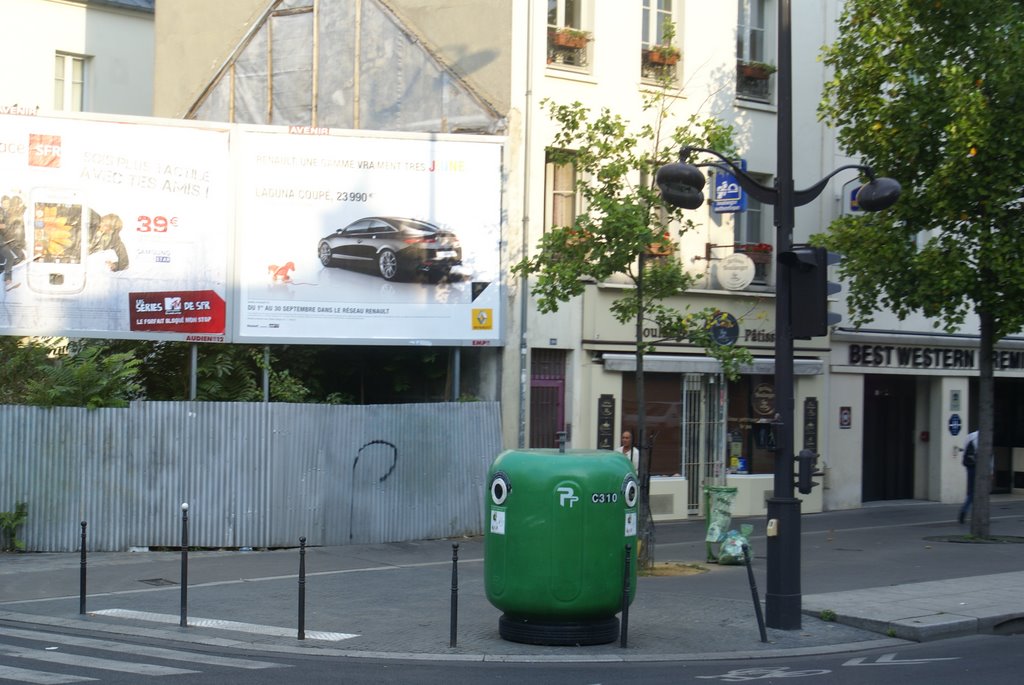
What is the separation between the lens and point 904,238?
21438 millimetres

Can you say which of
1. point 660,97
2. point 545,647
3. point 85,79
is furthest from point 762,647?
point 85,79

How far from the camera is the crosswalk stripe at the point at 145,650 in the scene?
35.6ft

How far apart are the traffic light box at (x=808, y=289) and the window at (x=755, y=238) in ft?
39.0

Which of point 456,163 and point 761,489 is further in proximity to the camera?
point 761,489

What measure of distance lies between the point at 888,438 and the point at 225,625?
19.5 meters

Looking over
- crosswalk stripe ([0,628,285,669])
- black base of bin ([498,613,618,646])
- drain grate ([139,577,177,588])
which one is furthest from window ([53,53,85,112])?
black base of bin ([498,613,618,646])

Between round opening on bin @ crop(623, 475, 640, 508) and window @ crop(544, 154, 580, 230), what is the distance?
10987 mm

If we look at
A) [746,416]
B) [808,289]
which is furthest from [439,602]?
[746,416]

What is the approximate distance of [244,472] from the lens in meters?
19.4

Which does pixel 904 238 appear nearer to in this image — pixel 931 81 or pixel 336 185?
pixel 931 81

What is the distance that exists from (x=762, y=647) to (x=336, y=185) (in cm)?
1139

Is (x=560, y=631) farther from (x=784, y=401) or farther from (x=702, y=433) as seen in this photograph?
(x=702, y=433)

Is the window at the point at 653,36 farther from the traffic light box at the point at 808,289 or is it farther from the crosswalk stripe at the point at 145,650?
the crosswalk stripe at the point at 145,650

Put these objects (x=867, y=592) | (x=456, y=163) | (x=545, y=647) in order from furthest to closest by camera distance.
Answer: (x=456, y=163), (x=867, y=592), (x=545, y=647)
